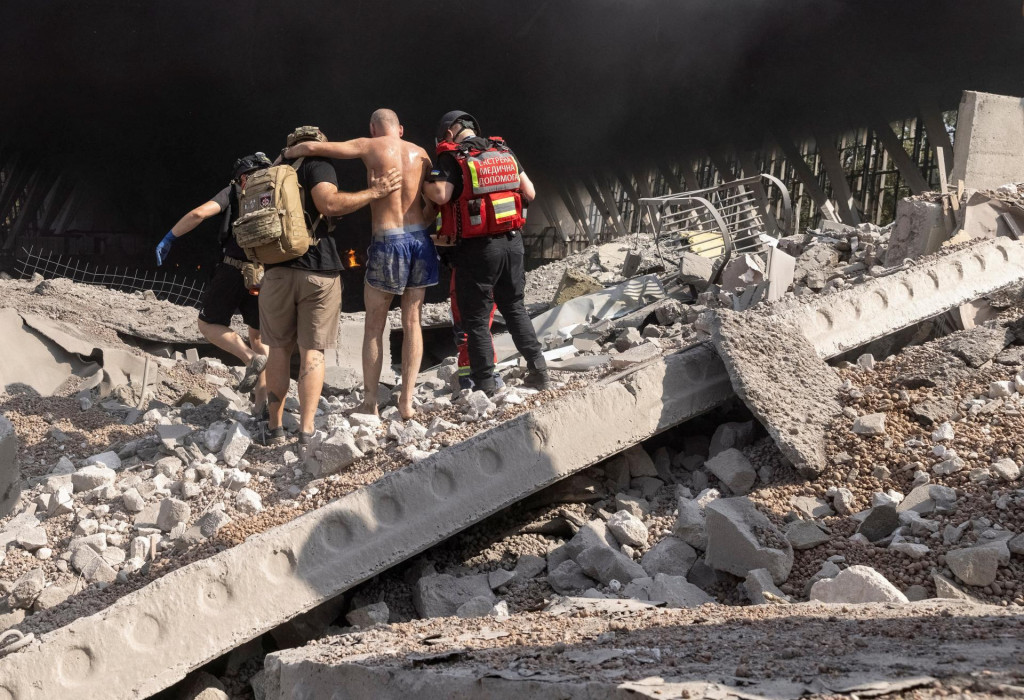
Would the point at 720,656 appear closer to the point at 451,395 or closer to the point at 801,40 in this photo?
the point at 451,395

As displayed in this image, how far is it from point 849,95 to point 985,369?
43.0ft

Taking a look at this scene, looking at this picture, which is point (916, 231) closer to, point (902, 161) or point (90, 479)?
point (90, 479)

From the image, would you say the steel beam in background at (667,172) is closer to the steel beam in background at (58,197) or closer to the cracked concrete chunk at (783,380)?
the steel beam in background at (58,197)

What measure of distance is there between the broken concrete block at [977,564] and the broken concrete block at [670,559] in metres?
0.99

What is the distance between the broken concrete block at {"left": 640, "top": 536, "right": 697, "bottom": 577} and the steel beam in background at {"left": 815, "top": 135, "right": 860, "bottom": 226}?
12981 mm

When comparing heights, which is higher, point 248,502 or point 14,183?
point 14,183

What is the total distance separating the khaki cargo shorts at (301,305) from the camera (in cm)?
521

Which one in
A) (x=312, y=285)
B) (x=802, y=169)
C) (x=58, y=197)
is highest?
(x=58, y=197)

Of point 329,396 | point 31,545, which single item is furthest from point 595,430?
point 329,396

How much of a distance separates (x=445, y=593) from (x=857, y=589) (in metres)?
1.64

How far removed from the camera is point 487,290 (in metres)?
5.58

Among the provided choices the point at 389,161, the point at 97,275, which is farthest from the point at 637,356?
the point at 97,275

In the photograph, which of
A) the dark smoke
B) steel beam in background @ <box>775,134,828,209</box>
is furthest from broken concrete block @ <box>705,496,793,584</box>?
steel beam in background @ <box>775,134,828,209</box>

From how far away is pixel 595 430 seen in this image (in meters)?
4.50
